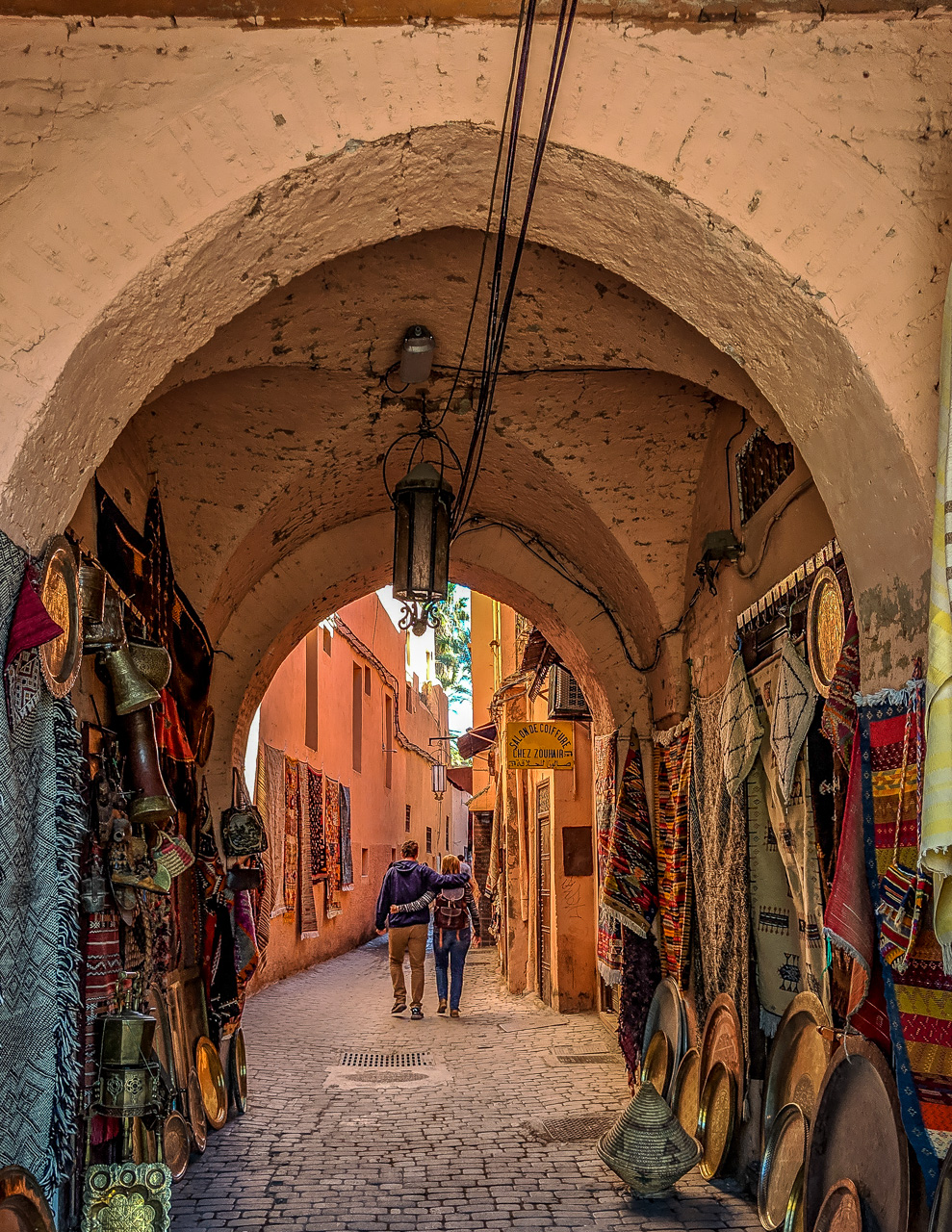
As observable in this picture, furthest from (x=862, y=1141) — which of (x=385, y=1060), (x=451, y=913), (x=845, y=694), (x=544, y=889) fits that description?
(x=544, y=889)

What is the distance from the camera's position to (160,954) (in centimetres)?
426

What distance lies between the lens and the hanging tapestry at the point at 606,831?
616 cm

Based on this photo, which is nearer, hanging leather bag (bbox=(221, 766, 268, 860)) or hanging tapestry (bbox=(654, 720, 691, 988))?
hanging tapestry (bbox=(654, 720, 691, 988))

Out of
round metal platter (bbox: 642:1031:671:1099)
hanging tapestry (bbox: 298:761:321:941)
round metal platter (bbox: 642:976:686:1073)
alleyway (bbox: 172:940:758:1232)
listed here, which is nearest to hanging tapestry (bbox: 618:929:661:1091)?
round metal platter (bbox: 642:976:686:1073)

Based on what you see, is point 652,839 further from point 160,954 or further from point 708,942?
point 160,954

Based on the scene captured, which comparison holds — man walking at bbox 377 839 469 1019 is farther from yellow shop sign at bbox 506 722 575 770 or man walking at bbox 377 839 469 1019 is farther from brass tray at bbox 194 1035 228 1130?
brass tray at bbox 194 1035 228 1130

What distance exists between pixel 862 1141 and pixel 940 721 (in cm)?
138

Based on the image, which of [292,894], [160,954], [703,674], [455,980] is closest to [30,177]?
[160,954]

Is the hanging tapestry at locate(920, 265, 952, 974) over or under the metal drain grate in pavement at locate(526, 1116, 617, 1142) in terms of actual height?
over

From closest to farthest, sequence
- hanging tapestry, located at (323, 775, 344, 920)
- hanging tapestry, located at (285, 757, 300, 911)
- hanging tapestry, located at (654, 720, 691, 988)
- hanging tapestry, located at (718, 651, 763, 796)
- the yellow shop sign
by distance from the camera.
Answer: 1. hanging tapestry, located at (718, 651, 763, 796)
2. hanging tapestry, located at (654, 720, 691, 988)
3. the yellow shop sign
4. hanging tapestry, located at (285, 757, 300, 911)
5. hanging tapestry, located at (323, 775, 344, 920)

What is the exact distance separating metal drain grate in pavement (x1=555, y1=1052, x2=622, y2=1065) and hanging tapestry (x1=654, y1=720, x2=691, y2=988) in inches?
62.8

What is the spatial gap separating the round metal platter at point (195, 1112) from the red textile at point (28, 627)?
294 centimetres

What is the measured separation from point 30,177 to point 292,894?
941 centimetres

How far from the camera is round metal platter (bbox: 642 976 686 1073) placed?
4.99 m
